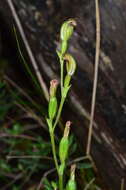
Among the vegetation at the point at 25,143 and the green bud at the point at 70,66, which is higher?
the green bud at the point at 70,66

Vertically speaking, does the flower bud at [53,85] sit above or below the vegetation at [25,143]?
above

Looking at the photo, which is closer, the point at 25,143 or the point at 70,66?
the point at 70,66

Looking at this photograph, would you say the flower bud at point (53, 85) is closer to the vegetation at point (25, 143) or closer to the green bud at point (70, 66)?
the green bud at point (70, 66)

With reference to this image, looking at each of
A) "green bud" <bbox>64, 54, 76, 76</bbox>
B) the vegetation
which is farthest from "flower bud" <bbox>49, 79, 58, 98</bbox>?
the vegetation

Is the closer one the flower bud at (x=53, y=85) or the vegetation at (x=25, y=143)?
the flower bud at (x=53, y=85)

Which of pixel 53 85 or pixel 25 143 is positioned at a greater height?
pixel 53 85

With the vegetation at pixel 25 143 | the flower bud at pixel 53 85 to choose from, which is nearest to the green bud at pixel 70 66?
the flower bud at pixel 53 85

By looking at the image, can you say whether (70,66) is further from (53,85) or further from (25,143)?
(25,143)

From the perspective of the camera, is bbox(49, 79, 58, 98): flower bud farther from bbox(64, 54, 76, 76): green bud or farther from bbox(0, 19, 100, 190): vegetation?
bbox(0, 19, 100, 190): vegetation

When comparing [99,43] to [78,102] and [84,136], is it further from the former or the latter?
[84,136]

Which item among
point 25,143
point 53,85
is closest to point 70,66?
point 53,85

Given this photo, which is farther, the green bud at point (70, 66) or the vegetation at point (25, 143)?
Answer: the vegetation at point (25, 143)

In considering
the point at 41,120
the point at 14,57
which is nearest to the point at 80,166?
the point at 41,120
